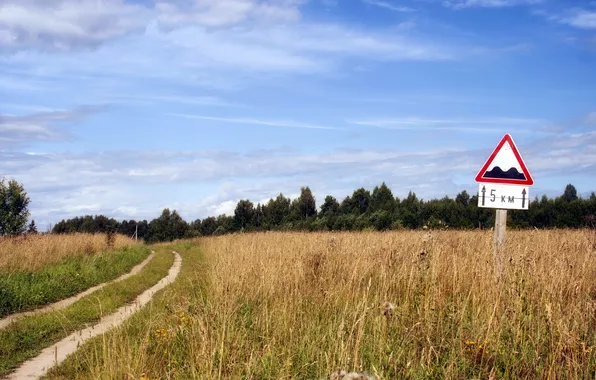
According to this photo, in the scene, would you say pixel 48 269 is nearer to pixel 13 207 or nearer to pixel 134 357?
pixel 134 357

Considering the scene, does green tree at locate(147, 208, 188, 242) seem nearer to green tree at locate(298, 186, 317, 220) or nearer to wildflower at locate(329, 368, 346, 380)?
green tree at locate(298, 186, 317, 220)

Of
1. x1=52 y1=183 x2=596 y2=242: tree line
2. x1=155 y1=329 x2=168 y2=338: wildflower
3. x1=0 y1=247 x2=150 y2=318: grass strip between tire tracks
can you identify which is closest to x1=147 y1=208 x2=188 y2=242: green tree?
x1=52 y1=183 x2=596 y2=242: tree line

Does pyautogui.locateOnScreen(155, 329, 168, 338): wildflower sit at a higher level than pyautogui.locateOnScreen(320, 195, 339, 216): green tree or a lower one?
lower

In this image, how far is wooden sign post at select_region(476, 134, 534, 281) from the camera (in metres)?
9.05

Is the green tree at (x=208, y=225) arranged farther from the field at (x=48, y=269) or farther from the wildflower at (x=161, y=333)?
the wildflower at (x=161, y=333)

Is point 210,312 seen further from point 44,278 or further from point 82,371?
point 44,278

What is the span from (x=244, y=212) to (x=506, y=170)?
77063 mm

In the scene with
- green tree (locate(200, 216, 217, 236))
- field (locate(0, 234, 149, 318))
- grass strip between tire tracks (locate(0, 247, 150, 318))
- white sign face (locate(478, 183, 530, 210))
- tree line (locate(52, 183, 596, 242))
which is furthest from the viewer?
green tree (locate(200, 216, 217, 236))

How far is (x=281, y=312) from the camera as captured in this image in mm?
7551

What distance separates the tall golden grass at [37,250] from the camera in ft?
53.9

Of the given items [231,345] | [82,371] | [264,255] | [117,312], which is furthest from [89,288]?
[231,345]

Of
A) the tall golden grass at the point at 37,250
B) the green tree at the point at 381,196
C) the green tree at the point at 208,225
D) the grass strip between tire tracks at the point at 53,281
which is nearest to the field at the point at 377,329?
the grass strip between tire tracks at the point at 53,281

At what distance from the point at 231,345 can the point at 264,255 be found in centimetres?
684

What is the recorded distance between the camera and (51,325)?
9.93m
